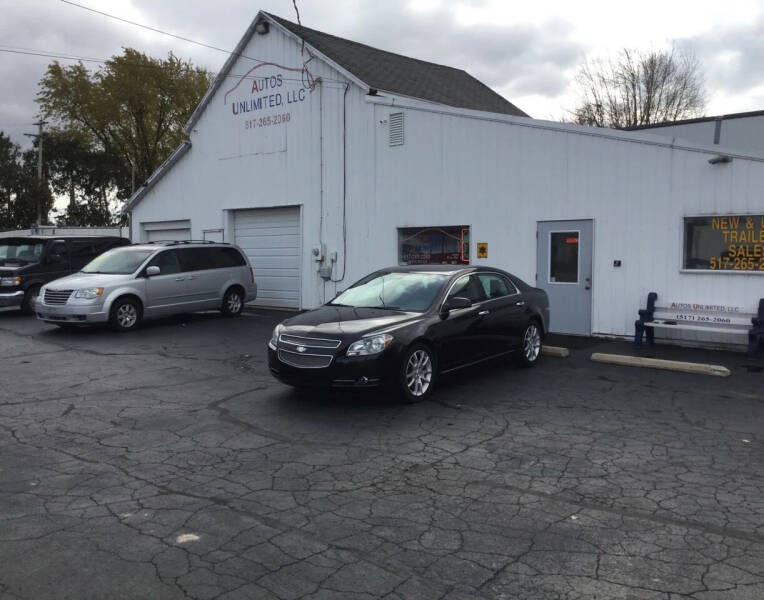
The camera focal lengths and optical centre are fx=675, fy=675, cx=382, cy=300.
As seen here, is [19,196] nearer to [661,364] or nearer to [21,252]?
[21,252]

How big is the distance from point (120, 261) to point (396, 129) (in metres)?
6.46

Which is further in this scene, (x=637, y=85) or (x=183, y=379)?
(x=637, y=85)

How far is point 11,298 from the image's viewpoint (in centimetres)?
1582

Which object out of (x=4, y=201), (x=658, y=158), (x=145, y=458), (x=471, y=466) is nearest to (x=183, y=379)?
(x=145, y=458)

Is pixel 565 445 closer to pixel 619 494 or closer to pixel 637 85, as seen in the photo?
pixel 619 494

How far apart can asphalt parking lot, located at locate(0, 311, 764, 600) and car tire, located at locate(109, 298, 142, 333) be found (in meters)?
4.53

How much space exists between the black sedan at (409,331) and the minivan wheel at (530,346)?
0.5 inches

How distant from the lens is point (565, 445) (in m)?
5.90

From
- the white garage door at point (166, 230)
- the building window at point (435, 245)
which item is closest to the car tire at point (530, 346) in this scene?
the building window at point (435, 245)

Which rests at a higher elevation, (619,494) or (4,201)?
(4,201)

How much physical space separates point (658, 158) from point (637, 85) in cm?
2923

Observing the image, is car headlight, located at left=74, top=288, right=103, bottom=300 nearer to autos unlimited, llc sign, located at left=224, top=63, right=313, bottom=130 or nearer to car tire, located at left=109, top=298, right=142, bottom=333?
car tire, located at left=109, top=298, right=142, bottom=333

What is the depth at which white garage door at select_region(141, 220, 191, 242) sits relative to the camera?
66.4 feet

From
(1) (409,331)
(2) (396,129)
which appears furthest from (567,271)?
(1) (409,331)
